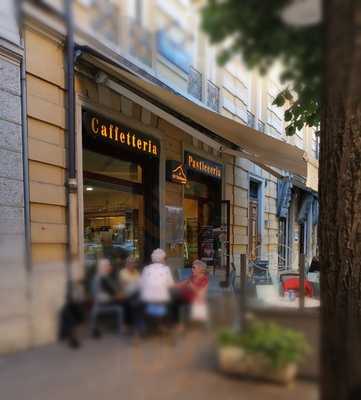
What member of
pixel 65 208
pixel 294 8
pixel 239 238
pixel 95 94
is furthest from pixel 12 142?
pixel 239 238

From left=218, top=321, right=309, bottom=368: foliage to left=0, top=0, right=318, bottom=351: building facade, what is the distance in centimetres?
32

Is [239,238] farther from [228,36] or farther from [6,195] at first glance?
[228,36]

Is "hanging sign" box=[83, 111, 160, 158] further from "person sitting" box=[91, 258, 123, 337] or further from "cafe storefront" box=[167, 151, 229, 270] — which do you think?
"person sitting" box=[91, 258, 123, 337]

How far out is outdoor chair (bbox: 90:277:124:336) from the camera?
0.88 meters

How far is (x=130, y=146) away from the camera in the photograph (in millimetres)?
3092

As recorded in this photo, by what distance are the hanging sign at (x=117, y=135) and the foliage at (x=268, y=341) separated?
243 centimetres

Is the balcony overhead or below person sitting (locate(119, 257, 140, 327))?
overhead

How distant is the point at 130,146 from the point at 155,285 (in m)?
2.26

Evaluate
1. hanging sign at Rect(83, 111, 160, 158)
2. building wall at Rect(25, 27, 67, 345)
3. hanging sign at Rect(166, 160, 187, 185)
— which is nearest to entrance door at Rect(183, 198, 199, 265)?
hanging sign at Rect(166, 160, 187, 185)

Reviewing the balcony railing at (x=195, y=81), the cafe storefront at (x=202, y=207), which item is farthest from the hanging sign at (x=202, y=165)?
the balcony railing at (x=195, y=81)

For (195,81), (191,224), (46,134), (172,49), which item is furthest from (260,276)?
(191,224)

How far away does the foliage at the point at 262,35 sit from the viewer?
0.85m

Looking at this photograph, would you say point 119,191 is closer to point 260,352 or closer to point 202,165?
point 202,165

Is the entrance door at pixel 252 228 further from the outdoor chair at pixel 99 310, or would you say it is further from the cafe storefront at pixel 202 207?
the outdoor chair at pixel 99 310
